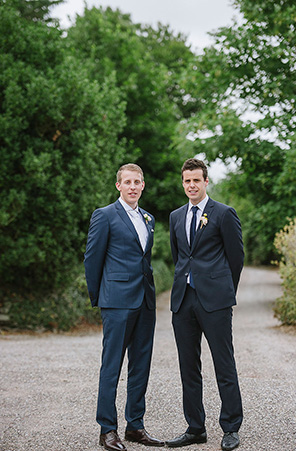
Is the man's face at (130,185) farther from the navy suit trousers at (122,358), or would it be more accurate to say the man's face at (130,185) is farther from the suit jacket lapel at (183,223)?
the navy suit trousers at (122,358)

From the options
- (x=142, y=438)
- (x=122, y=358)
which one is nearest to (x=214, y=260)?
(x=122, y=358)

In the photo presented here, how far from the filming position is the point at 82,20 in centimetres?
1969

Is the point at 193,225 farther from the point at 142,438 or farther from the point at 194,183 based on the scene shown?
the point at 142,438

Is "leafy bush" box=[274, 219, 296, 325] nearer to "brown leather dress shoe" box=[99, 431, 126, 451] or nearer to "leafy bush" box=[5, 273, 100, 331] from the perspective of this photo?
"leafy bush" box=[5, 273, 100, 331]

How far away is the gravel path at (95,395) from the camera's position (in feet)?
13.7

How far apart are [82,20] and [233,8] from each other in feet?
20.7

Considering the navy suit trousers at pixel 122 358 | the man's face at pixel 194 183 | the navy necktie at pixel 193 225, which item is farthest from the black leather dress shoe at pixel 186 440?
the man's face at pixel 194 183

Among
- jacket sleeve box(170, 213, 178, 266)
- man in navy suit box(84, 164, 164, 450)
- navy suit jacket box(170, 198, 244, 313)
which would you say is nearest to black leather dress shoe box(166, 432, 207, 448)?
man in navy suit box(84, 164, 164, 450)

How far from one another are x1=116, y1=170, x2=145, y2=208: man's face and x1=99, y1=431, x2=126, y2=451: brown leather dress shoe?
6.08 feet

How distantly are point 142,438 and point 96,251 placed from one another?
5.05 ft

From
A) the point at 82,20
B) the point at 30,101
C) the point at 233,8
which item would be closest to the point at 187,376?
the point at 30,101

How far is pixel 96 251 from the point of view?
4176 mm

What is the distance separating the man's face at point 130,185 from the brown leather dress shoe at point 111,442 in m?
1.85

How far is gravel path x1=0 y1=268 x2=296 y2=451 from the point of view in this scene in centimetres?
417
